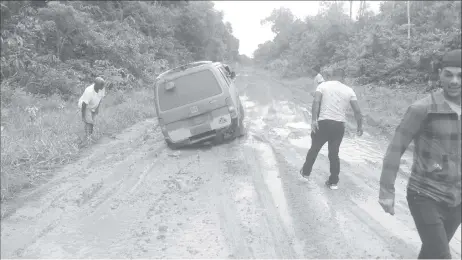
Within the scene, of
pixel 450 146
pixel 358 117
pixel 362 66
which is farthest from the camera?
pixel 362 66

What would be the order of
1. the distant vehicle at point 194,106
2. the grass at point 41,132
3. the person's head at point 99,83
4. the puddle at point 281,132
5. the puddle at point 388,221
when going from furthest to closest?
the puddle at point 281,132, the distant vehicle at point 194,106, the person's head at point 99,83, the grass at point 41,132, the puddle at point 388,221

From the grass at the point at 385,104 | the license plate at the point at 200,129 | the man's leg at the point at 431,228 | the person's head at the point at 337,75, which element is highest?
the person's head at the point at 337,75

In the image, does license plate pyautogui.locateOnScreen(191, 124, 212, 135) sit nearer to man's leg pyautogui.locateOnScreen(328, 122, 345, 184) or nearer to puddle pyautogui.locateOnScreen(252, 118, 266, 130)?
puddle pyautogui.locateOnScreen(252, 118, 266, 130)

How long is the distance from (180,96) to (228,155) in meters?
1.84

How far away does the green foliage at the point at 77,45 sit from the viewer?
495 inches

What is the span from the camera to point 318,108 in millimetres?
6055

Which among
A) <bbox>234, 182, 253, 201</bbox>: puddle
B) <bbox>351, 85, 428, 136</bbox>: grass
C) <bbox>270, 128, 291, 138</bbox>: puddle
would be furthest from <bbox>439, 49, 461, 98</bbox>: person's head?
<bbox>351, 85, 428, 136</bbox>: grass

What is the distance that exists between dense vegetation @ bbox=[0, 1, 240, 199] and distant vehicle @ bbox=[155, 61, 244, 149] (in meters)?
2.07

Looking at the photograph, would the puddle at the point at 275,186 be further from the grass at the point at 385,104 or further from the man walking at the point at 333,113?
the grass at the point at 385,104

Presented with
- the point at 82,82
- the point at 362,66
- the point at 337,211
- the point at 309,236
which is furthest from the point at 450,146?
the point at 362,66

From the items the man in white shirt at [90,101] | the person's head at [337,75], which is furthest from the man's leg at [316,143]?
the man in white shirt at [90,101]

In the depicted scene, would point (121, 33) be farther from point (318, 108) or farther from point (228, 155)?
point (318, 108)

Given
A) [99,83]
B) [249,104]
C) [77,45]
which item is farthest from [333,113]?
[77,45]

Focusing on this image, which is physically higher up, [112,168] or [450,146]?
[450,146]
